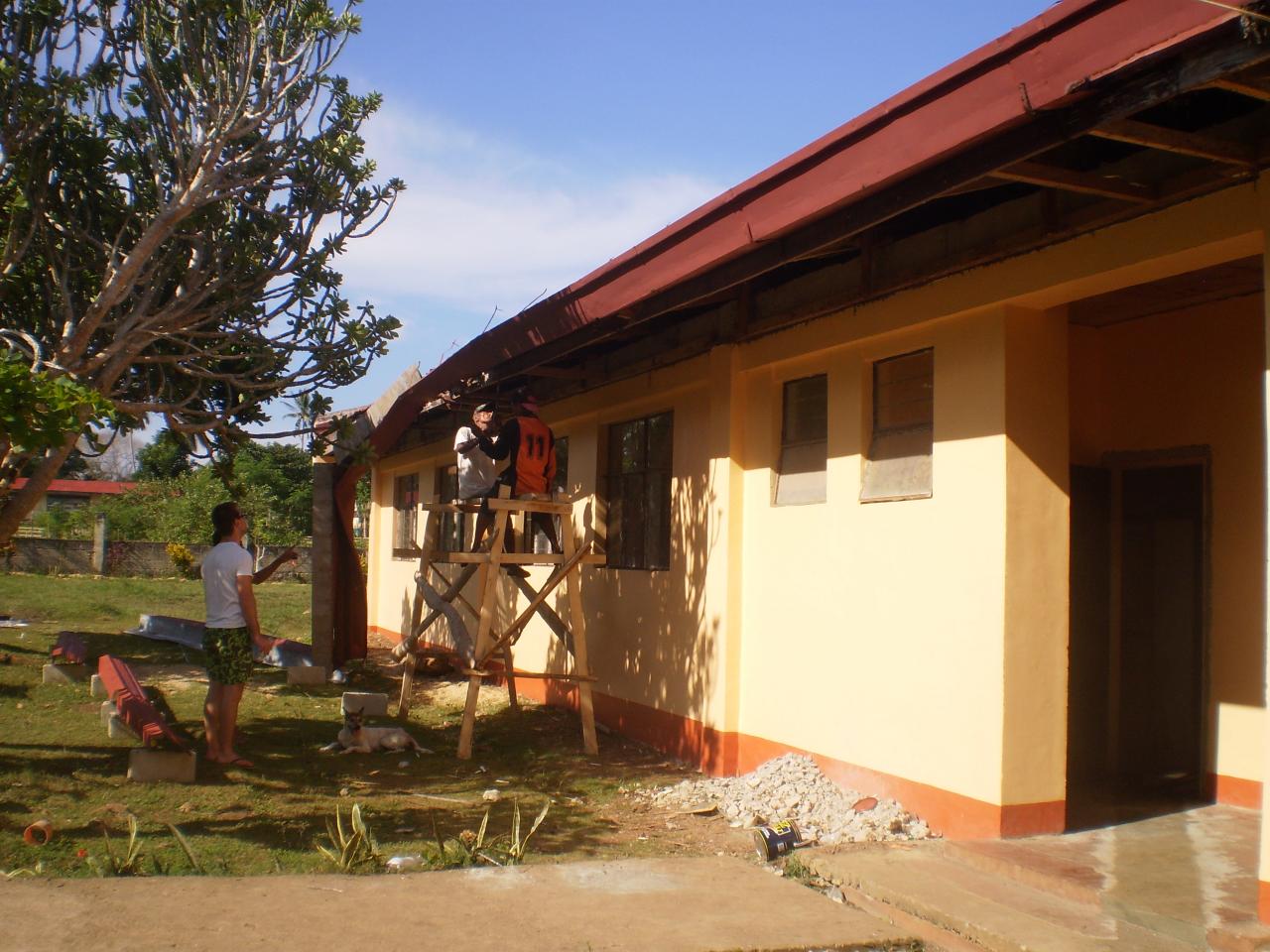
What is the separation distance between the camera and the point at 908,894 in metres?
4.80

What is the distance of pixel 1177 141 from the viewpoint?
4.04m

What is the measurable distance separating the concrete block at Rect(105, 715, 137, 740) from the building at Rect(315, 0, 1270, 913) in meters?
3.69

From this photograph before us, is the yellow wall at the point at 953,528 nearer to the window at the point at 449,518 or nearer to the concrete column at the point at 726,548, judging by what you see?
the concrete column at the point at 726,548

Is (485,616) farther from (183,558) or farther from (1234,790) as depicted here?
(183,558)

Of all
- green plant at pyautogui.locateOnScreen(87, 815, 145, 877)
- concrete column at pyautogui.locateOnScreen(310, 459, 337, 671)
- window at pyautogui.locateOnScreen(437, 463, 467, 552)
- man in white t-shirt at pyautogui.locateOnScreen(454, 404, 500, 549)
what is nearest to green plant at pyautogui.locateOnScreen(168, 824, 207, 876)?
green plant at pyautogui.locateOnScreen(87, 815, 145, 877)

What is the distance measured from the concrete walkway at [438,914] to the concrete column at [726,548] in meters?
2.41

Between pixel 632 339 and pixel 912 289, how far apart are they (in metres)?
3.43

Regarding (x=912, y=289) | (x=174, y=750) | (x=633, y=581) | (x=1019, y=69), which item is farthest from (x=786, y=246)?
(x=174, y=750)

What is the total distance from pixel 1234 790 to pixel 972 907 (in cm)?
258

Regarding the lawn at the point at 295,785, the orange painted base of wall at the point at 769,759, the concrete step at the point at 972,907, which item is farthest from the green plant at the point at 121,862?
the orange painted base of wall at the point at 769,759

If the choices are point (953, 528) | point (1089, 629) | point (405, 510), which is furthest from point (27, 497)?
point (405, 510)

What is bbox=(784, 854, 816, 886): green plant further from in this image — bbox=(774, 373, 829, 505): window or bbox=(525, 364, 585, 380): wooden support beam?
bbox=(525, 364, 585, 380): wooden support beam

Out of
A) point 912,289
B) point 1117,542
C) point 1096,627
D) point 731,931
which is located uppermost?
point 912,289

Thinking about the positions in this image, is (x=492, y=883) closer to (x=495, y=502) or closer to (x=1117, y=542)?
(x=495, y=502)
